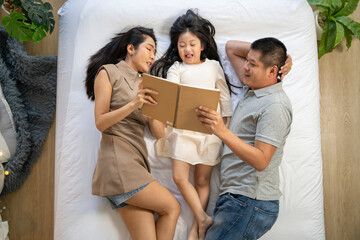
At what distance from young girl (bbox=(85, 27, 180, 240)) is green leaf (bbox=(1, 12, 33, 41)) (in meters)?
0.55

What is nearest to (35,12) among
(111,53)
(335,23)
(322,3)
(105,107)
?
(111,53)

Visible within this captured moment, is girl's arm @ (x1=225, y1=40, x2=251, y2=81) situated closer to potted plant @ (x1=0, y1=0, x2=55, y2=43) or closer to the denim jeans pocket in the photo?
the denim jeans pocket

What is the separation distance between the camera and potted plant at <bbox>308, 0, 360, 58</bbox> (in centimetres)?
185

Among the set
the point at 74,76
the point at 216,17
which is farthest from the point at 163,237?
the point at 216,17

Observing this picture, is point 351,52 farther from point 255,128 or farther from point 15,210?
point 15,210

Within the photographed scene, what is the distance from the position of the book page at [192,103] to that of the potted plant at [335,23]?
1.12 metres

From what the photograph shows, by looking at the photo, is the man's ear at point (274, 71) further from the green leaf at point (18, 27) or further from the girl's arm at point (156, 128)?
the green leaf at point (18, 27)

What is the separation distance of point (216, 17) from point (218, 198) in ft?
3.08

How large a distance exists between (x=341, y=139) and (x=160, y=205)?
1.28 metres

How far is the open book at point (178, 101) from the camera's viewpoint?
115 centimetres

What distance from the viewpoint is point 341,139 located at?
6.53 feet

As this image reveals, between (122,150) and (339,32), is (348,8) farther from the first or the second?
(122,150)

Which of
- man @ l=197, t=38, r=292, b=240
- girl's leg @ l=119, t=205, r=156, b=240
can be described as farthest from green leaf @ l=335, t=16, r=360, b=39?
girl's leg @ l=119, t=205, r=156, b=240

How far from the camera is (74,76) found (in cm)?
161
